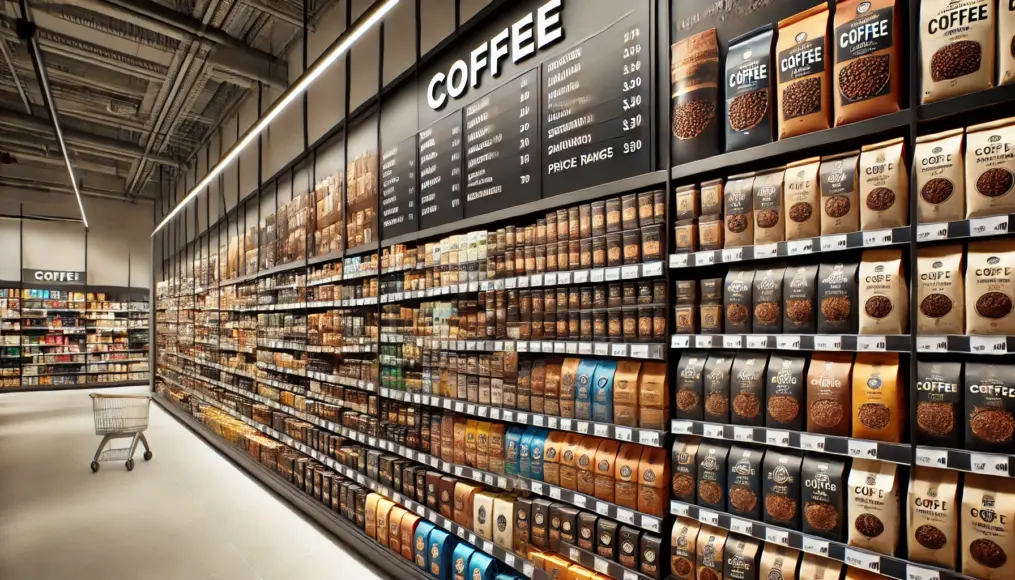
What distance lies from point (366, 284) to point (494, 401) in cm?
190

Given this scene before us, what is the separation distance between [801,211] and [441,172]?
8.36ft

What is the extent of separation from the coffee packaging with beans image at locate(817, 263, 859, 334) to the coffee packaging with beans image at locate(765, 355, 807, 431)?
17cm

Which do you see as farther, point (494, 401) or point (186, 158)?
point (186, 158)

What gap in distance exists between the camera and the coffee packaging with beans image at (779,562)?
1962 mm

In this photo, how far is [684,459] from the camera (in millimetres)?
2277

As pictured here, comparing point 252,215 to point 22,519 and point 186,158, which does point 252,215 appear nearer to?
point 22,519

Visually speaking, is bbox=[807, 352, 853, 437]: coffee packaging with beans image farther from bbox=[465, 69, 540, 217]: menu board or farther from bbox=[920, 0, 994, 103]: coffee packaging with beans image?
bbox=[465, 69, 540, 217]: menu board

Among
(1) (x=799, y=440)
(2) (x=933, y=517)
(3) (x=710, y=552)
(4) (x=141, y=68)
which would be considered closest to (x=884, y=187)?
(1) (x=799, y=440)

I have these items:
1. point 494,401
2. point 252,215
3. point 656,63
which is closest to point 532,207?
point 656,63

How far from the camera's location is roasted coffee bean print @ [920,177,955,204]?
1.68 m

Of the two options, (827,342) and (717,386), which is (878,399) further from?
(717,386)

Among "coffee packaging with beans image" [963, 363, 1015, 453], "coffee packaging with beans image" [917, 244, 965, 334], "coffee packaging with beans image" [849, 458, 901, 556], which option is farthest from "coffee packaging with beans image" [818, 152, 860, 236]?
"coffee packaging with beans image" [849, 458, 901, 556]

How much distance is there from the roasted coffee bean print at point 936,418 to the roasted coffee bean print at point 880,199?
665mm

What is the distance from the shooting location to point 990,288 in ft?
5.25
